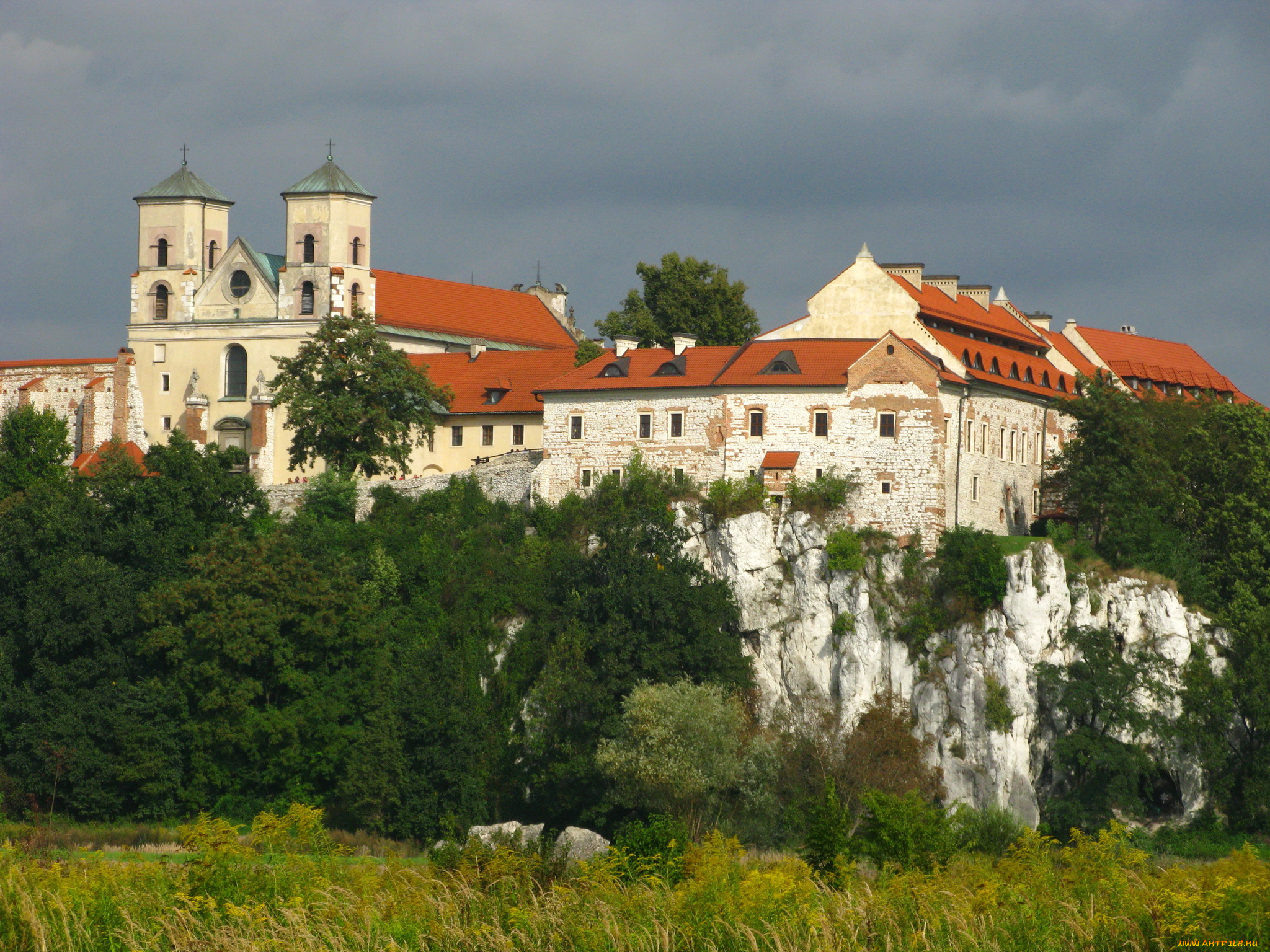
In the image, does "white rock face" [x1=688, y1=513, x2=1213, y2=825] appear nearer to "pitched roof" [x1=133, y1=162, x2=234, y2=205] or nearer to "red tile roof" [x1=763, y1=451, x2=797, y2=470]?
"red tile roof" [x1=763, y1=451, x2=797, y2=470]

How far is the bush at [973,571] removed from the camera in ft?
198

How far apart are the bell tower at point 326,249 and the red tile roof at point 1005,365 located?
26.2m

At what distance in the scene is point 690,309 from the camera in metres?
83.4

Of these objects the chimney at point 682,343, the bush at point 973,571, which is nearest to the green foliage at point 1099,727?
the bush at point 973,571

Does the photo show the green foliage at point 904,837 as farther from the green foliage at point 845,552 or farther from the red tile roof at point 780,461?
the red tile roof at point 780,461

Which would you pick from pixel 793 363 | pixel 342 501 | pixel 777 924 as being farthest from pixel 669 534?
pixel 777 924

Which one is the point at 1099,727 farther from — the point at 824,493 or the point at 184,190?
the point at 184,190

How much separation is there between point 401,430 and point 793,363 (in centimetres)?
1511

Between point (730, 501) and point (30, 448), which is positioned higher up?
point (30, 448)

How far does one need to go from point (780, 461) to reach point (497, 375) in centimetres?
1672

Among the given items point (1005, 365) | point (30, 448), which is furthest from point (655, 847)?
point (30, 448)

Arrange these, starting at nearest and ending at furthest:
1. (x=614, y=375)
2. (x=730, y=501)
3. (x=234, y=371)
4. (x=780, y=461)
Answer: (x=730, y=501), (x=780, y=461), (x=614, y=375), (x=234, y=371)

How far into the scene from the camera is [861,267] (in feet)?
225

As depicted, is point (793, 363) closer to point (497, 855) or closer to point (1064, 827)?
point (1064, 827)
